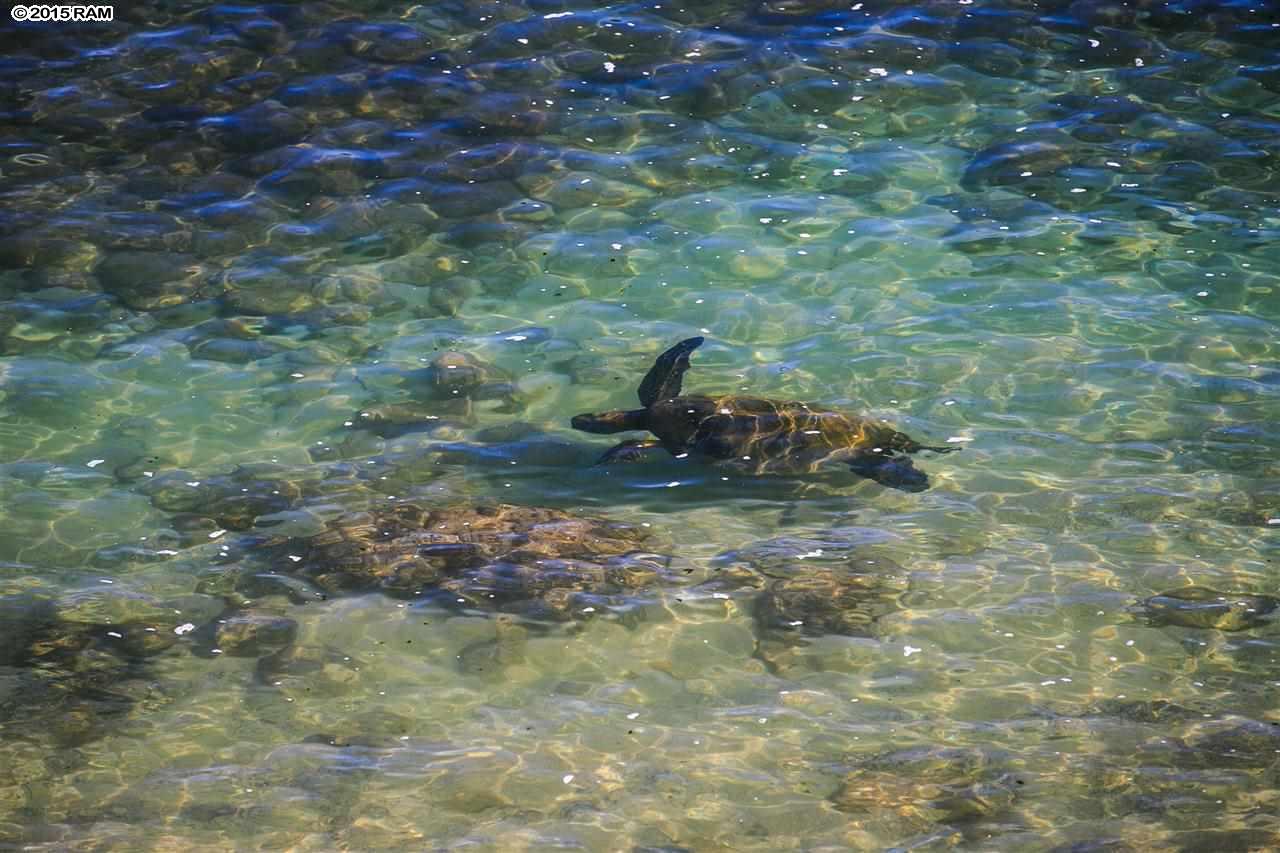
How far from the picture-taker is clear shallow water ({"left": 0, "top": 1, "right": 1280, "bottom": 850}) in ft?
18.1

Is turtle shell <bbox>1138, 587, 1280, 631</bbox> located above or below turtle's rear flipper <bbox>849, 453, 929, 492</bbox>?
below

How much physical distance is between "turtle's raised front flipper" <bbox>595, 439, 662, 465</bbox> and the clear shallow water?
186 mm

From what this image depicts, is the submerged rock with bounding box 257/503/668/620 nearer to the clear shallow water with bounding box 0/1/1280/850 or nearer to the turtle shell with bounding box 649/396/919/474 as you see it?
the clear shallow water with bounding box 0/1/1280/850

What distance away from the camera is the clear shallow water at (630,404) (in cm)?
553

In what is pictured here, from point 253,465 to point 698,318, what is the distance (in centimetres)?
328

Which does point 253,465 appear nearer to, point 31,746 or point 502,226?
point 31,746

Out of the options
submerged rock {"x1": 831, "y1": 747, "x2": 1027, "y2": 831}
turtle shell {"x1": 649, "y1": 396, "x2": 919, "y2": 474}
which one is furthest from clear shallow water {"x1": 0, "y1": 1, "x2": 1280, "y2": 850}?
turtle shell {"x1": 649, "y1": 396, "x2": 919, "y2": 474}

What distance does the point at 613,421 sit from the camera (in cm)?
776

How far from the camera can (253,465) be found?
306 inches

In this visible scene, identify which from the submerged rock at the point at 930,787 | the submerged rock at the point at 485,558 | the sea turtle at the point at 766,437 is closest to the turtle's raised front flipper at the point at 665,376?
the sea turtle at the point at 766,437

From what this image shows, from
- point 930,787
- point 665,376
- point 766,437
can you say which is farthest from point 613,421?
point 930,787

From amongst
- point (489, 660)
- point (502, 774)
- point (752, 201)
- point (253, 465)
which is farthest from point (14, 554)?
point (752, 201)

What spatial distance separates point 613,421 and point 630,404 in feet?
1.73

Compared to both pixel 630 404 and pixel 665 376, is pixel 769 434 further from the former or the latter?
pixel 630 404
